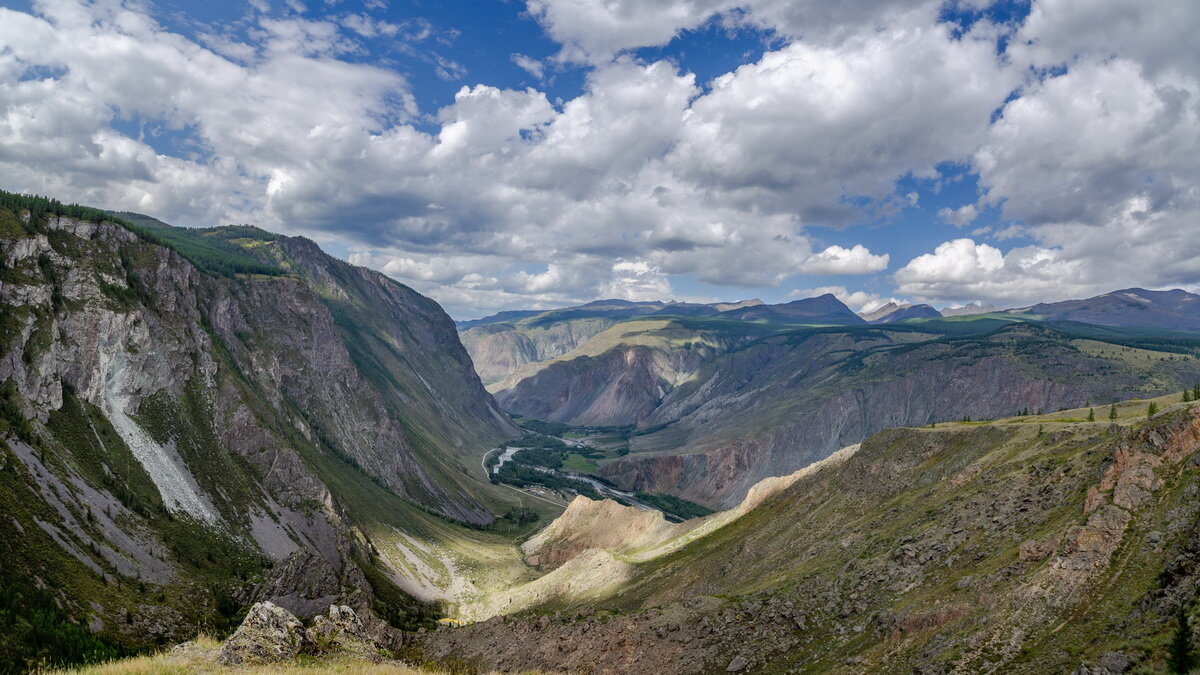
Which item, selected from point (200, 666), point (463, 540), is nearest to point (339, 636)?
point (200, 666)

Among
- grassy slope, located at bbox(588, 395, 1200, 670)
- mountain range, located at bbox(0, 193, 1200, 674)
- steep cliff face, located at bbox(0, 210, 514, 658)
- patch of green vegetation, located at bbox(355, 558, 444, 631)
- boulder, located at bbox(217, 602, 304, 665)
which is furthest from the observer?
patch of green vegetation, located at bbox(355, 558, 444, 631)

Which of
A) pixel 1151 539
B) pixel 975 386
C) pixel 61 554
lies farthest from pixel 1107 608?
pixel 975 386

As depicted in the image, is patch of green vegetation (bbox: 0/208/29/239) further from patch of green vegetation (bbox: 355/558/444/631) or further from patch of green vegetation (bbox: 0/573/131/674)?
patch of green vegetation (bbox: 355/558/444/631)

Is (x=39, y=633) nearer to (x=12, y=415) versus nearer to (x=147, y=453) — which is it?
(x=12, y=415)

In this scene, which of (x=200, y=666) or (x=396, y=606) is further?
(x=396, y=606)

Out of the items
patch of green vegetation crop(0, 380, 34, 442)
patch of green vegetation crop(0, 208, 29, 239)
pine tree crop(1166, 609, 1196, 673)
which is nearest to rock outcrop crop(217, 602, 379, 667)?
pine tree crop(1166, 609, 1196, 673)

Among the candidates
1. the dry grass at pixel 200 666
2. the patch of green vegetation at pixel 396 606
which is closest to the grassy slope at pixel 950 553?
the dry grass at pixel 200 666

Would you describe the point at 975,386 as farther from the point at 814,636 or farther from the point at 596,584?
the point at 814,636
